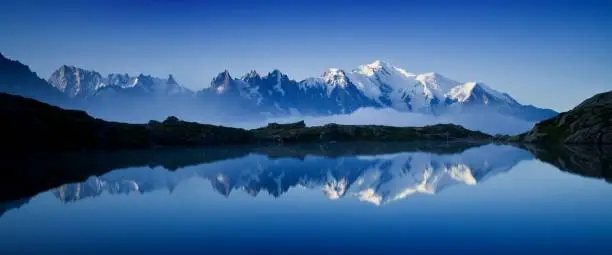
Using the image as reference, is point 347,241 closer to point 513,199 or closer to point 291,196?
point 291,196

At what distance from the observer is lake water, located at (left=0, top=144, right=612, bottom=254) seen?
97.9 ft

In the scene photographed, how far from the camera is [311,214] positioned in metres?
41.8

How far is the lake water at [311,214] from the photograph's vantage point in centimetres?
2983

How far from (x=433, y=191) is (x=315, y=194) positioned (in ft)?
47.2

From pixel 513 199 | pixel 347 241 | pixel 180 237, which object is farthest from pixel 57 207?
pixel 513 199

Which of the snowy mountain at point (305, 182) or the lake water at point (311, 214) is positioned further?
the snowy mountain at point (305, 182)

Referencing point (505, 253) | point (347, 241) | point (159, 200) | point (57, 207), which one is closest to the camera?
point (505, 253)

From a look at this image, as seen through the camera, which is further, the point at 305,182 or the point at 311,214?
the point at 305,182

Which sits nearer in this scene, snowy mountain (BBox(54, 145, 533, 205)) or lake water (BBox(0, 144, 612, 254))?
lake water (BBox(0, 144, 612, 254))

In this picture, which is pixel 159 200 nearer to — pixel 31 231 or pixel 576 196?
pixel 31 231

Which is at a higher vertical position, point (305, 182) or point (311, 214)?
point (305, 182)

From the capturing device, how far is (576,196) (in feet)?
163

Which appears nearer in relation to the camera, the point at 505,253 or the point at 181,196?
the point at 505,253

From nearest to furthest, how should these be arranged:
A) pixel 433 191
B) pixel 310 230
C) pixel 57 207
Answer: pixel 310 230 → pixel 57 207 → pixel 433 191
